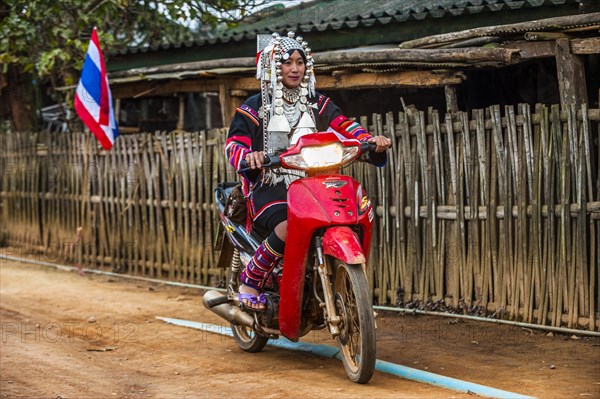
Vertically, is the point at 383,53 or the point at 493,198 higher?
the point at 383,53

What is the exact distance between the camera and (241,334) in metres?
6.54

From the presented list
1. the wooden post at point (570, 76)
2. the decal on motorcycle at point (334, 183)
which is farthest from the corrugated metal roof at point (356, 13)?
the decal on motorcycle at point (334, 183)

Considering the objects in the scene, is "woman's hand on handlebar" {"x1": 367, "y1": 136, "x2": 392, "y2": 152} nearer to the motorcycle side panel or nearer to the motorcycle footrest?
the motorcycle side panel

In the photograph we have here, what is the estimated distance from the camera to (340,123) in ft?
19.9

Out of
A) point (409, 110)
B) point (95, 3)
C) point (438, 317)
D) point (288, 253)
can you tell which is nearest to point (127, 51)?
point (95, 3)

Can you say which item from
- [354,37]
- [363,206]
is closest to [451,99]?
[363,206]

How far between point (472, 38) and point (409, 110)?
838 millimetres

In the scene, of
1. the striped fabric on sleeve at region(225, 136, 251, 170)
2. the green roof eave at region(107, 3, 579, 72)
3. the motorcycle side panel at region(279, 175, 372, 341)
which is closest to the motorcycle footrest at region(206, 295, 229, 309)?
the motorcycle side panel at region(279, 175, 372, 341)

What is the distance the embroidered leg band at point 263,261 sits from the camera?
5512 millimetres

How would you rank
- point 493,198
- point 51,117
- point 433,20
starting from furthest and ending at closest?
point 51,117
point 433,20
point 493,198

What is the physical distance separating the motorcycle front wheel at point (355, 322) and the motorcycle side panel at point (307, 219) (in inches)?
8.9

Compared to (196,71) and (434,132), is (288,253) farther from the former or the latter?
(196,71)

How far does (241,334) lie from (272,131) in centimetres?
160

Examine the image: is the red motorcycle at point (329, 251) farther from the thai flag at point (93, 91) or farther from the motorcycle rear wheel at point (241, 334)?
the thai flag at point (93, 91)
